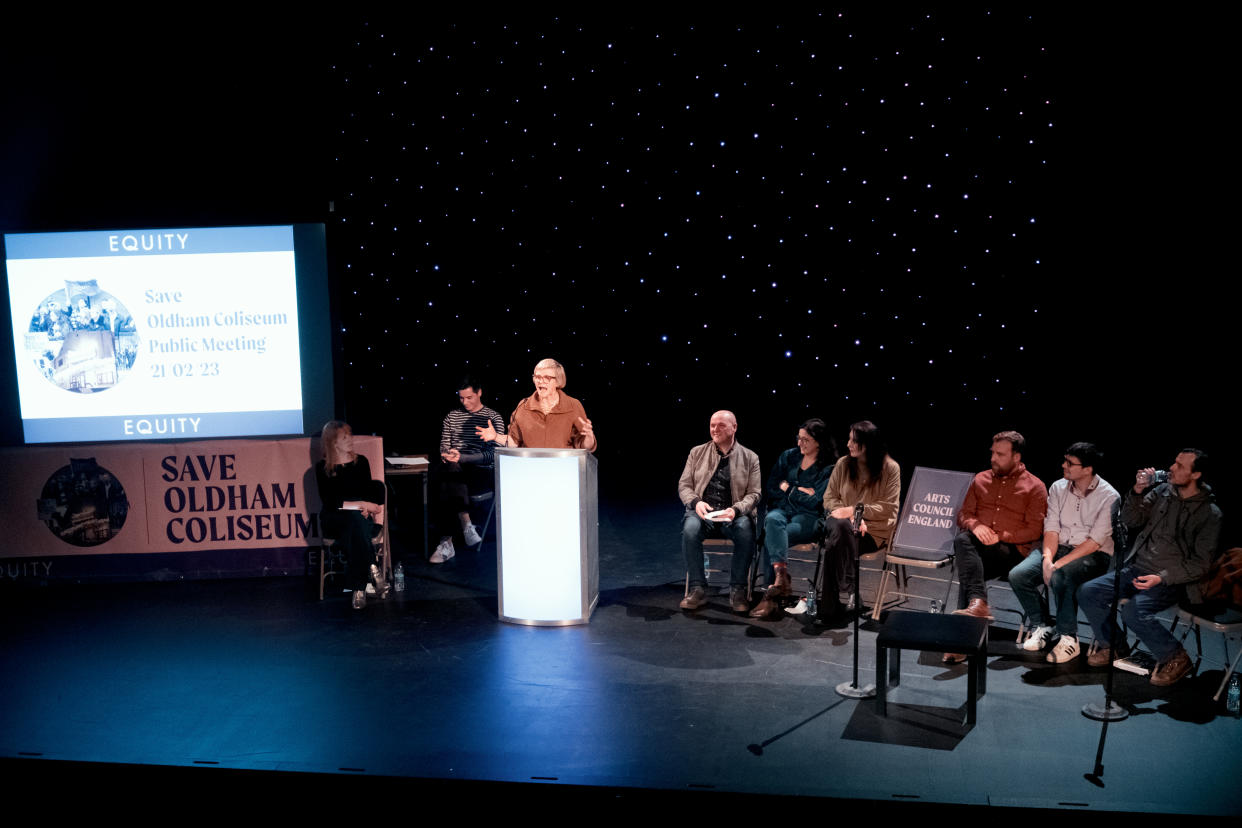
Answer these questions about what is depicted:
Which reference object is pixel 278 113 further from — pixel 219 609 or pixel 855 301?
pixel 855 301

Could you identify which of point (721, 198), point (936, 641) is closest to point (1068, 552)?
point (936, 641)

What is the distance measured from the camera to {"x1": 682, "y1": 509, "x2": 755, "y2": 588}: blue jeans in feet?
19.5

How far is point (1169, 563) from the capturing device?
15.6 feet

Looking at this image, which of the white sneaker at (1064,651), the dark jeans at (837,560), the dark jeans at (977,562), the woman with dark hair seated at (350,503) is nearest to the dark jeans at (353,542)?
the woman with dark hair seated at (350,503)

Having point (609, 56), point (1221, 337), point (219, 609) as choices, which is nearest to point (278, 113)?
point (609, 56)

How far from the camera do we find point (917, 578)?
6293mm

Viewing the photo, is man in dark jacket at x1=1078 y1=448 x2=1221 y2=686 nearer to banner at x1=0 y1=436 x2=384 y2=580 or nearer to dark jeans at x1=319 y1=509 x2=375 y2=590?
dark jeans at x1=319 y1=509 x2=375 y2=590

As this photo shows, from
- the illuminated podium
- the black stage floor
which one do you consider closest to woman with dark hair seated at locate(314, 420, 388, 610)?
the black stage floor

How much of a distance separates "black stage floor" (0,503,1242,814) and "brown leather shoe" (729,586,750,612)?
0.26ft

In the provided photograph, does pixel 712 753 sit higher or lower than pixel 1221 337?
lower

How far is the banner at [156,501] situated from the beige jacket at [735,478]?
2030 millimetres

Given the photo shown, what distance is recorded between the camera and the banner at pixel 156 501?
21.6ft

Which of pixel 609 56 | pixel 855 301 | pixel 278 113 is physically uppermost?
pixel 609 56

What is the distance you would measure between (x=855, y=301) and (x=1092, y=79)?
2442 millimetres
